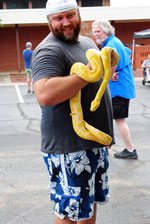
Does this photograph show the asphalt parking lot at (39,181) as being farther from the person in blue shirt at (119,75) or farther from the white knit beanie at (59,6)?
the white knit beanie at (59,6)

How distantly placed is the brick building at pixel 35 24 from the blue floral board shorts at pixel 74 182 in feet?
59.8

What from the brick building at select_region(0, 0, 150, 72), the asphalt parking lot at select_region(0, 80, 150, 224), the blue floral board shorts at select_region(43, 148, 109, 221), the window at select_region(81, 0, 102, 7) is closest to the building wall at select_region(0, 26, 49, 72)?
the brick building at select_region(0, 0, 150, 72)

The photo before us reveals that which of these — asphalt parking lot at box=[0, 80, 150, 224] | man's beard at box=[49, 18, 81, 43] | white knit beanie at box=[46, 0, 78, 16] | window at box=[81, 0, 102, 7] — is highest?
window at box=[81, 0, 102, 7]

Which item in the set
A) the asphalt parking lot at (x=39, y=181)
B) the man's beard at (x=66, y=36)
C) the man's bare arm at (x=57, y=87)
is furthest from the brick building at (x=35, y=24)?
the man's bare arm at (x=57, y=87)

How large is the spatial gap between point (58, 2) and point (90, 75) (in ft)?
1.74

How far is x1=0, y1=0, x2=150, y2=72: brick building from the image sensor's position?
19.8m

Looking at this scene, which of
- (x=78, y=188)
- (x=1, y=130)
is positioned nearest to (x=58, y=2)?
(x=78, y=188)

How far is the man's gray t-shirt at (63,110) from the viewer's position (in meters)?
2.00

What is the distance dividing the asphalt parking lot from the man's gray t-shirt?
119 cm

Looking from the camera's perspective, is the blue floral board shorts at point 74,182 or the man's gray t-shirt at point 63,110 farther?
the blue floral board shorts at point 74,182

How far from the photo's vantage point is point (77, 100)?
79.5 inches

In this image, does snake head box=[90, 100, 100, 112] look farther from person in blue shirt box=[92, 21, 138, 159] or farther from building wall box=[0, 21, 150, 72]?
building wall box=[0, 21, 150, 72]

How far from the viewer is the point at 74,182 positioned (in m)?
2.12

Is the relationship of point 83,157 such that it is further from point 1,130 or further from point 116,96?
point 1,130
